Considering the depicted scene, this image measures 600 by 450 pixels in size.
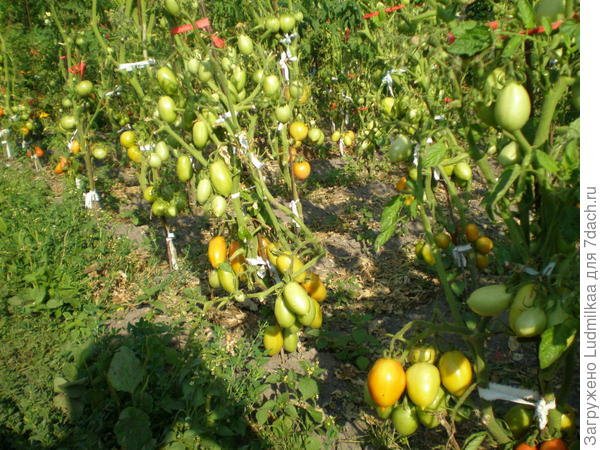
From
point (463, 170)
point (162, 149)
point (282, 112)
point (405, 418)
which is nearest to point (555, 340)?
point (405, 418)

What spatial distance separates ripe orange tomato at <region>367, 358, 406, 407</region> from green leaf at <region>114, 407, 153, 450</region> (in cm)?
90

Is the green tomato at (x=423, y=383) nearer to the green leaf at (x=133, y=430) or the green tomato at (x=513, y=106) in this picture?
the green tomato at (x=513, y=106)

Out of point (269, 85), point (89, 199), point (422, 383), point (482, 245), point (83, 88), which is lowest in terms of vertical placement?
point (89, 199)

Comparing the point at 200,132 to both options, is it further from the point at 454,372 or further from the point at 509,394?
the point at 509,394

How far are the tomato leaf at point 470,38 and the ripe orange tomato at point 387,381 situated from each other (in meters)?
0.83

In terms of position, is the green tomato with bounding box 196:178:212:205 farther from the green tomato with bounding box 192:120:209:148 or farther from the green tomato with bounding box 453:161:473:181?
the green tomato with bounding box 453:161:473:181

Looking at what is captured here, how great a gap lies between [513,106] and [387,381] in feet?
2.58

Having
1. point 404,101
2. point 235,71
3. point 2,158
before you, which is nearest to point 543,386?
point 404,101

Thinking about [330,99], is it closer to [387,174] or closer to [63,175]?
[387,174]

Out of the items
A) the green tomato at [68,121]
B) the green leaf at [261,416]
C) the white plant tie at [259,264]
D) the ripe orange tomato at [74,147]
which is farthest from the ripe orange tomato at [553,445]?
the ripe orange tomato at [74,147]

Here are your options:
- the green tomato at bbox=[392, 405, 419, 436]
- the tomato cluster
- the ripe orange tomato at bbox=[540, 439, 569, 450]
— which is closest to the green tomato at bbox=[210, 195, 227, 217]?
the tomato cluster

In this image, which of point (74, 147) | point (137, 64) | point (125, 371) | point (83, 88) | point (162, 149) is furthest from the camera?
point (74, 147)

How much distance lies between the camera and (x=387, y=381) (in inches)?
51.6

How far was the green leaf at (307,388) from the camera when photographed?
191 cm
